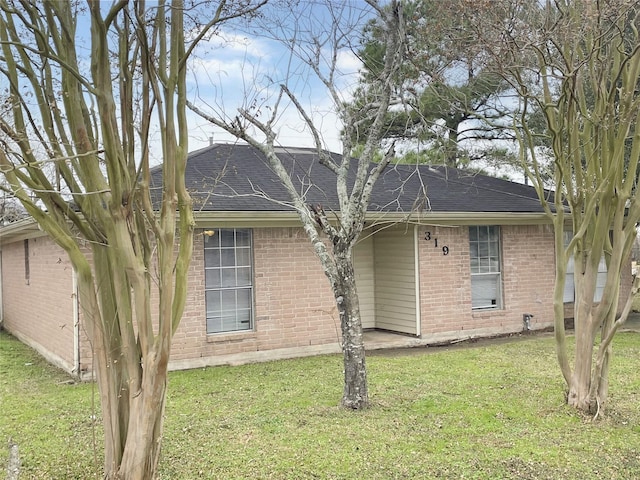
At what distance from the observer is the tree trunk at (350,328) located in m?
6.52

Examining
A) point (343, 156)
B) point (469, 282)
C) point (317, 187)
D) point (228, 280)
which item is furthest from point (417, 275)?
point (343, 156)

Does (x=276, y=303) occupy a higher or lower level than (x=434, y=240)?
lower

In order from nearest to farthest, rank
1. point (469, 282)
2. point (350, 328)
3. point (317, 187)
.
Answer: point (350, 328), point (317, 187), point (469, 282)

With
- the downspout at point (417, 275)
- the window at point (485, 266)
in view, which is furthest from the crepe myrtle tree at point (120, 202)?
the window at point (485, 266)

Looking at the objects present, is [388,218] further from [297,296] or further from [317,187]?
[297,296]

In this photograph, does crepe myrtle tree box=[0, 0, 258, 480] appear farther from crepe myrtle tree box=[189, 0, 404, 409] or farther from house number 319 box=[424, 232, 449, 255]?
house number 319 box=[424, 232, 449, 255]

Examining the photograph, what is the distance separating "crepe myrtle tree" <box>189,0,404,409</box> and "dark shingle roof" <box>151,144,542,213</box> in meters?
2.24

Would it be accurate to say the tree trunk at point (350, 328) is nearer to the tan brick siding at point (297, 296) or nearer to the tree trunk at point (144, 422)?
the tree trunk at point (144, 422)

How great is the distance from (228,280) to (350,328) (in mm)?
3907

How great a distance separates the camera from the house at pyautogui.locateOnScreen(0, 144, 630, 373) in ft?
31.5

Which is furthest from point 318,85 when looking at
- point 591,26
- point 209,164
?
point 209,164

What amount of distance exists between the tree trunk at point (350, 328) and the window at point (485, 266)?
19.9 ft

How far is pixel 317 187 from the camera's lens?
31.3ft

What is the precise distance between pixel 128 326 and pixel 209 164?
288 inches
